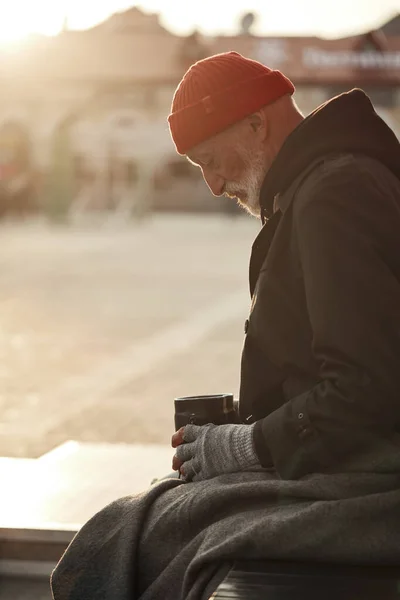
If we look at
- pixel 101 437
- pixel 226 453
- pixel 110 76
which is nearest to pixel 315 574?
pixel 226 453

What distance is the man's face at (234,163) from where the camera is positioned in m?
2.28

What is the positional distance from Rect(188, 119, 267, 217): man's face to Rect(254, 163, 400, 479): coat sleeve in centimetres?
22

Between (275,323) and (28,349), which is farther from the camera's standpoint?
(28,349)

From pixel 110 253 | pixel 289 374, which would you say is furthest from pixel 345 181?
pixel 110 253

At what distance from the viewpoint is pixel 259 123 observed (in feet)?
7.47

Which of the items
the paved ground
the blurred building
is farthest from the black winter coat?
the blurred building

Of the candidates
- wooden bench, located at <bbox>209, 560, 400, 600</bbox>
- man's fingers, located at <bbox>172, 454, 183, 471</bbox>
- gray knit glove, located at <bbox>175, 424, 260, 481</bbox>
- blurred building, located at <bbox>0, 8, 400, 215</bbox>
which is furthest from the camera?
blurred building, located at <bbox>0, 8, 400, 215</bbox>

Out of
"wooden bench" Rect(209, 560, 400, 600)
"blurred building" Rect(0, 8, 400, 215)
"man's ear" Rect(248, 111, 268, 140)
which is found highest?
"man's ear" Rect(248, 111, 268, 140)

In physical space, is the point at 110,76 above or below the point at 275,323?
below

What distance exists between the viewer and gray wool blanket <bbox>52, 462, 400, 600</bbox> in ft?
6.63

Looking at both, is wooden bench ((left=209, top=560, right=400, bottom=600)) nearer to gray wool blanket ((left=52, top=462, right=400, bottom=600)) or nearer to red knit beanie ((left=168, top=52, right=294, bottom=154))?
gray wool blanket ((left=52, top=462, right=400, bottom=600))

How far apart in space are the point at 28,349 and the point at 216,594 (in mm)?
7442

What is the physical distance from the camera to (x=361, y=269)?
79.0 inches

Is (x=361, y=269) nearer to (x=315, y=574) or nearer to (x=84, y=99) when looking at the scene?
(x=315, y=574)
